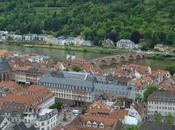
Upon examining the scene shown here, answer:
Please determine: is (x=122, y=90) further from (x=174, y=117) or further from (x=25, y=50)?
(x=25, y=50)

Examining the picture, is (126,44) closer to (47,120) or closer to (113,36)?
(113,36)

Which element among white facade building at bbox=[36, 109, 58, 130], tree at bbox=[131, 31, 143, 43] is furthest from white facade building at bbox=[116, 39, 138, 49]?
white facade building at bbox=[36, 109, 58, 130]

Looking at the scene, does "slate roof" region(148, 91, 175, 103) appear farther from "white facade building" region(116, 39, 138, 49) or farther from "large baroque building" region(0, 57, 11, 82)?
"white facade building" region(116, 39, 138, 49)

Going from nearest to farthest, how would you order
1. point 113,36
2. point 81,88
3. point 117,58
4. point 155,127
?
point 155,127 < point 81,88 < point 117,58 < point 113,36

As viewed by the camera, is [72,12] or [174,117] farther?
[72,12]

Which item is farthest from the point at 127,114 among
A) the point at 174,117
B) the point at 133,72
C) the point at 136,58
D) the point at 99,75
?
the point at 136,58

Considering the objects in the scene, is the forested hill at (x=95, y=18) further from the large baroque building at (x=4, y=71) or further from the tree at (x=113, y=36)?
the large baroque building at (x=4, y=71)

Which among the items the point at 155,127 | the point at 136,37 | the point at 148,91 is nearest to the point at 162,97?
the point at 148,91
